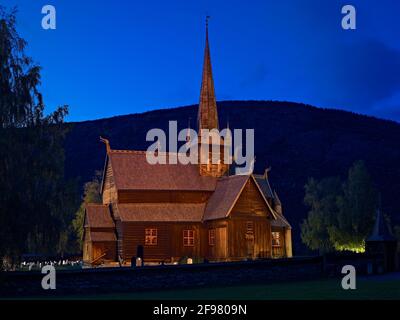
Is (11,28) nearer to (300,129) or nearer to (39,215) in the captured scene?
(39,215)

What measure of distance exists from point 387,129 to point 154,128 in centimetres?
5687

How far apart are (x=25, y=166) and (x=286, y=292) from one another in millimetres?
13282

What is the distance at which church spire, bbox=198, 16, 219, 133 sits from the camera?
57.8m

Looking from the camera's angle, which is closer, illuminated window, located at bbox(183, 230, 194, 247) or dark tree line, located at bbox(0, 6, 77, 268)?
dark tree line, located at bbox(0, 6, 77, 268)

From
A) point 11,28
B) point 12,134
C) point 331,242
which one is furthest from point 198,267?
point 331,242

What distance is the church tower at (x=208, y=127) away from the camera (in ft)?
182

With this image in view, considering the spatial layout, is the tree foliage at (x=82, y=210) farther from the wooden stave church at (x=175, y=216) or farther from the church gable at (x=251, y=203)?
the church gable at (x=251, y=203)

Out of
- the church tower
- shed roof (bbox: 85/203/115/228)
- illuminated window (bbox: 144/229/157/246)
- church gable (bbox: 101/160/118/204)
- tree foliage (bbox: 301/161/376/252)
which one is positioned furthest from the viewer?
tree foliage (bbox: 301/161/376/252)

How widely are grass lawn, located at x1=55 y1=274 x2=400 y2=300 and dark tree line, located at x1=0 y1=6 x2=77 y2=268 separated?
13.6 ft

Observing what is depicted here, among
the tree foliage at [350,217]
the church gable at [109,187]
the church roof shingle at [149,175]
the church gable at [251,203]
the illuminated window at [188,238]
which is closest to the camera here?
the church gable at [251,203]

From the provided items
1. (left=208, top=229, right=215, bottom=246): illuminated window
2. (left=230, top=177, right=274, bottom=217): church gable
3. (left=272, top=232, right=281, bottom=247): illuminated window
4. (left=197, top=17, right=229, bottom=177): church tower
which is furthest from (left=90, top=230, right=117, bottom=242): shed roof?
(left=272, top=232, right=281, bottom=247): illuminated window

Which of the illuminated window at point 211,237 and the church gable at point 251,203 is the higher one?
the church gable at point 251,203

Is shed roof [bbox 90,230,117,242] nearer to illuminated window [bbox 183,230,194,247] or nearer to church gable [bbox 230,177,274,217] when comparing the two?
illuminated window [bbox 183,230,194,247]

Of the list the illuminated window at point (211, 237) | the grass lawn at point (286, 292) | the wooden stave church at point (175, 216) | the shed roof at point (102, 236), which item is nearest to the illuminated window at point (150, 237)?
the wooden stave church at point (175, 216)
